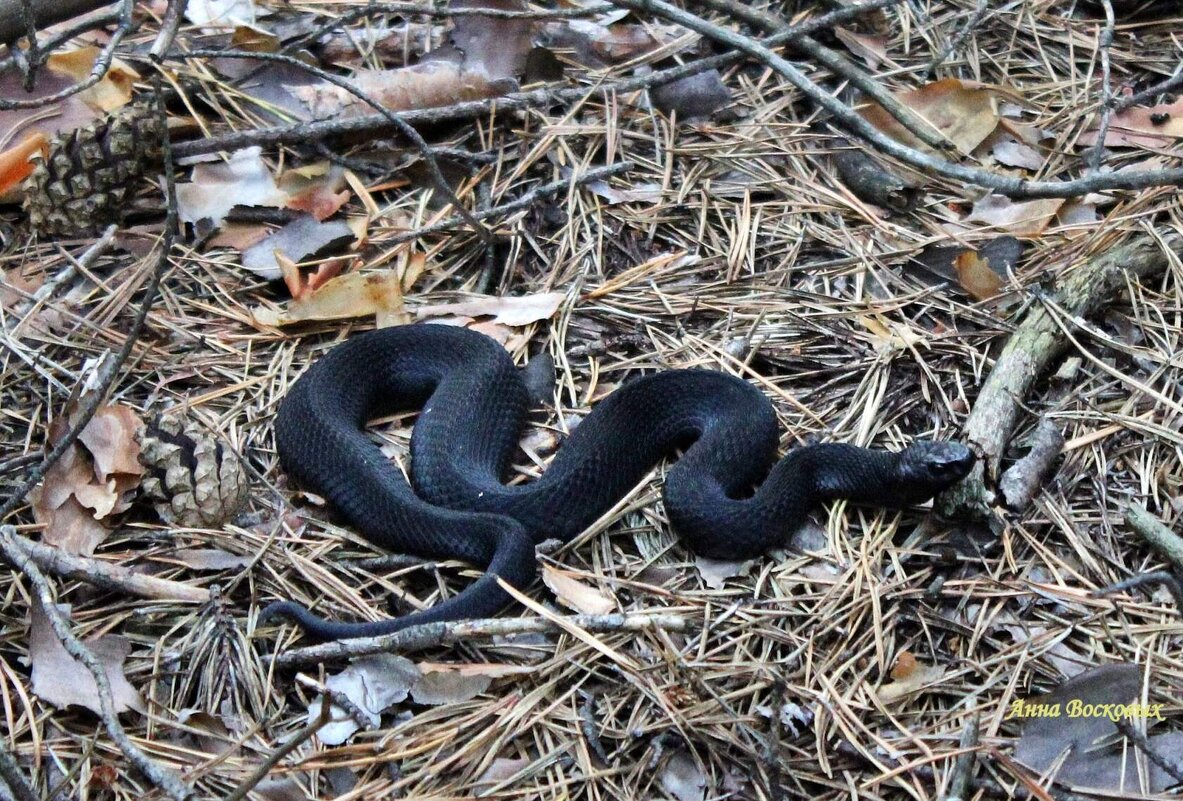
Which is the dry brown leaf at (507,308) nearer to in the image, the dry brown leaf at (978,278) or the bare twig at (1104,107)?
the dry brown leaf at (978,278)

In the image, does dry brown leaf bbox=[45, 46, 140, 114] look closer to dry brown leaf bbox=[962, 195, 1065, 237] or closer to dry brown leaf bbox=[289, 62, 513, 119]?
dry brown leaf bbox=[289, 62, 513, 119]

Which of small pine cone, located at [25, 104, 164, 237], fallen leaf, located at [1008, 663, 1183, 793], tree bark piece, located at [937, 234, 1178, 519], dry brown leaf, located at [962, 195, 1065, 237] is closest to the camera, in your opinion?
fallen leaf, located at [1008, 663, 1183, 793]

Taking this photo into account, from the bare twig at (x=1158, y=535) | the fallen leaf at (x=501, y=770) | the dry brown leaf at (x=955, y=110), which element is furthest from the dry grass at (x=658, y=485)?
the dry brown leaf at (x=955, y=110)

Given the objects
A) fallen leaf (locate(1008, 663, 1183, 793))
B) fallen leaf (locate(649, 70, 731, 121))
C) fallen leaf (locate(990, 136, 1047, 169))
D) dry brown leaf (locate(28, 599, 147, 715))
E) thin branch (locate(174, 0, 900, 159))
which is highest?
thin branch (locate(174, 0, 900, 159))

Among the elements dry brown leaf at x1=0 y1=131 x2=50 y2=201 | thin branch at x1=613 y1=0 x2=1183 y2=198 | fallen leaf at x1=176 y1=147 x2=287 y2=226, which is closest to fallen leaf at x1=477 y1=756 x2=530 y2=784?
fallen leaf at x1=176 y1=147 x2=287 y2=226

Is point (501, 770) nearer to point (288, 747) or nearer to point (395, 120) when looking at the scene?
point (288, 747)

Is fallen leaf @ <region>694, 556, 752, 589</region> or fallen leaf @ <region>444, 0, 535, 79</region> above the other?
fallen leaf @ <region>444, 0, 535, 79</region>

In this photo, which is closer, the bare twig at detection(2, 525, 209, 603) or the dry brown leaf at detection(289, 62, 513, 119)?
the bare twig at detection(2, 525, 209, 603)
